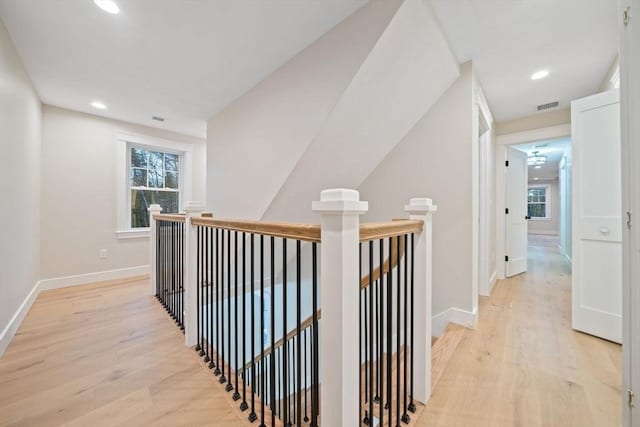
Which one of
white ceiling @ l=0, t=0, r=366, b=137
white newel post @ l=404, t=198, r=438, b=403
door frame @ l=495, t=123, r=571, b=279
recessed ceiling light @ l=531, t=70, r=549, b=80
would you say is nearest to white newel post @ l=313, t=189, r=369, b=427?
white newel post @ l=404, t=198, r=438, b=403

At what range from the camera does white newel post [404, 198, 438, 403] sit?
1308 millimetres

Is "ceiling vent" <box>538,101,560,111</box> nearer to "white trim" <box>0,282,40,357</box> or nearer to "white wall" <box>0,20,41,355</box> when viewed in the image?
"white wall" <box>0,20,41,355</box>

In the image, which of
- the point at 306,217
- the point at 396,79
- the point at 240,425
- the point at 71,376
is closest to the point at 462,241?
the point at 396,79

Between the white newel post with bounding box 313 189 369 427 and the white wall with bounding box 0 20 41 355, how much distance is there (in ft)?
8.29

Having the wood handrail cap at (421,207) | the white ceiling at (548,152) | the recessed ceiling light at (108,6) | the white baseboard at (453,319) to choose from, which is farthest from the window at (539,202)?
the recessed ceiling light at (108,6)

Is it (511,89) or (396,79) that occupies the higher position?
(511,89)

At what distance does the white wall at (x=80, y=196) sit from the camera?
3.26 meters

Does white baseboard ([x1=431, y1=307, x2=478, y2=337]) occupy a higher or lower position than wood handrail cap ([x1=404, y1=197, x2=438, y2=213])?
lower

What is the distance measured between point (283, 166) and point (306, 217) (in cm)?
83

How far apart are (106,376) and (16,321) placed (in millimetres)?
1397

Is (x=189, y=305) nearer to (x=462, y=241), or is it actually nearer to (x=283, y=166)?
(x=283, y=166)

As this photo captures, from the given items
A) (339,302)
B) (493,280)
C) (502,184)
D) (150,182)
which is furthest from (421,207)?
(150,182)

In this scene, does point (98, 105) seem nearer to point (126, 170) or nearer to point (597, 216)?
point (126, 170)

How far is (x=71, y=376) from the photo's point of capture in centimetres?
157
